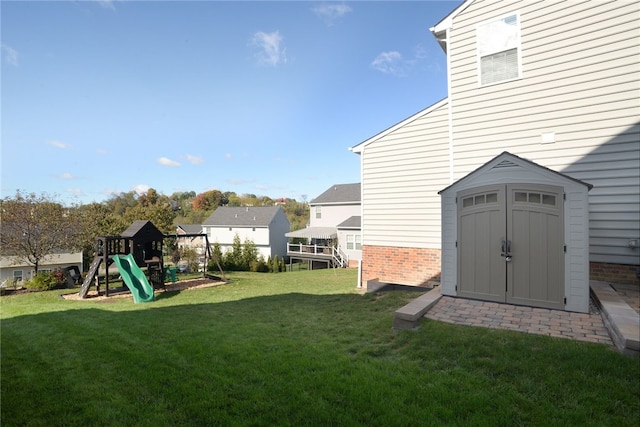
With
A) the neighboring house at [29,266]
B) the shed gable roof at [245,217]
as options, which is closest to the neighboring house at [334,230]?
the shed gable roof at [245,217]

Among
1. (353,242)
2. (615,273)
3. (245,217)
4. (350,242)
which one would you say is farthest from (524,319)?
(245,217)

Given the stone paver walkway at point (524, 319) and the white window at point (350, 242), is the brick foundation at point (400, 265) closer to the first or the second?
the stone paver walkway at point (524, 319)

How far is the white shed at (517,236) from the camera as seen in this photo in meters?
5.27

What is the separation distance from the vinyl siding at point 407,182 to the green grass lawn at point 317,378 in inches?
166

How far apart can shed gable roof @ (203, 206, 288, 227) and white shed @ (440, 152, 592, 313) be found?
29.2 m

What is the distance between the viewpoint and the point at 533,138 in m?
7.28

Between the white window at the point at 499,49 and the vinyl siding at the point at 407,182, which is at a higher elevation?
the white window at the point at 499,49

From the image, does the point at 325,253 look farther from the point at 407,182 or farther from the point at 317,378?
the point at 317,378

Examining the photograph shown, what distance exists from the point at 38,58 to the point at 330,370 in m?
9.86

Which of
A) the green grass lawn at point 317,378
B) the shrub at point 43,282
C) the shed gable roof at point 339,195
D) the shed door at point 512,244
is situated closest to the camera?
the green grass lawn at point 317,378

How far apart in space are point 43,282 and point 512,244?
60.7ft

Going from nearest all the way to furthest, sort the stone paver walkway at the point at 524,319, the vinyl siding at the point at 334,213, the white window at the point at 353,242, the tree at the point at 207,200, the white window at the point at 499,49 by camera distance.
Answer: the stone paver walkway at the point at 524,319, the white window at the point at 499,49, the white window at the point at 353,242, the vinyl siding at the point at 334,213, the tree at the point at 207,200

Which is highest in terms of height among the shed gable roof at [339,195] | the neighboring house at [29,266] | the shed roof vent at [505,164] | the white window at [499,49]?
the white window at [499,49]

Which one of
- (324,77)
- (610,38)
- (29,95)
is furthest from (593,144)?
(29,95)
